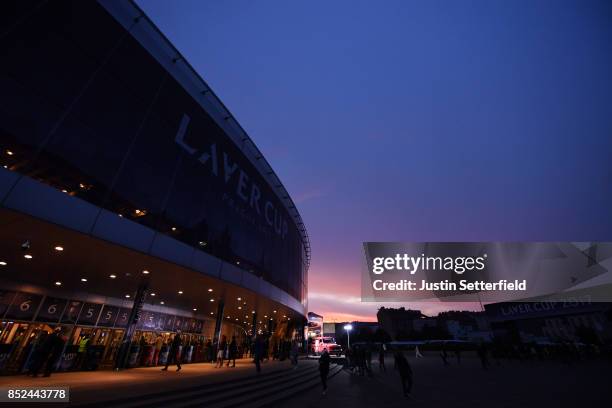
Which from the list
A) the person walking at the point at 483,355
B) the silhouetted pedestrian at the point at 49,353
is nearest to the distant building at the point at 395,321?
the person walking at the point at 483,355

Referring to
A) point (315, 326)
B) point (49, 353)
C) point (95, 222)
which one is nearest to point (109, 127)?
point (95, 222)

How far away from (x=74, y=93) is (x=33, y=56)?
4.41ft

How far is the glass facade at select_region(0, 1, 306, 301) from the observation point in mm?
8664

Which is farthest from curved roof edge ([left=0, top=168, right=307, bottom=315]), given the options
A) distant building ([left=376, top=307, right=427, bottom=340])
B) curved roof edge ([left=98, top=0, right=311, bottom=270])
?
distant building ([left=376, top=307, right=427, bottom=340])

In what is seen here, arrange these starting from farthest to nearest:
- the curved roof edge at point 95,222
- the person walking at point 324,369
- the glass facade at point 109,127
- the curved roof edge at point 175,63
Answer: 1. the curved roof edge at point 175,63
2. the person walking at point 324,369
3. the glass facade at point 109,127
4. the curved roof edge at point 95,222

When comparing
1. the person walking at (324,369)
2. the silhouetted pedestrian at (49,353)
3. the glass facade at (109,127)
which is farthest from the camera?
the silhouetted pedestrian at (49,353)

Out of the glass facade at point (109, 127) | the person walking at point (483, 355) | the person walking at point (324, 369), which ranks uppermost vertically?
the glass facade at point (109, 127)

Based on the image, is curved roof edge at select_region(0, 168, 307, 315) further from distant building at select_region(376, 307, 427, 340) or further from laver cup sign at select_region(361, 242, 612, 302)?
distant building at select_region(376, 307, 427, 340)

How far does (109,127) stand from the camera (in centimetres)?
1095

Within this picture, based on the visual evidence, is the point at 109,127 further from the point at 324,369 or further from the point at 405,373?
the point at 405,373

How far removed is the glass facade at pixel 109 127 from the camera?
8.66 metres

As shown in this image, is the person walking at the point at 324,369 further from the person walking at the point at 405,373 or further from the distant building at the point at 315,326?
the distant building at the point at 315,326

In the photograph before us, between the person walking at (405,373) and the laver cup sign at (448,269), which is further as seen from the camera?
the laver cup sign at (448,269)

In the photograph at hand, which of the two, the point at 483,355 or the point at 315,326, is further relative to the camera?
the point at 315,326
